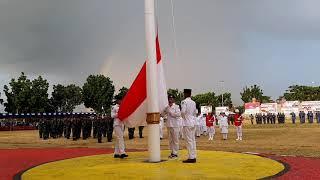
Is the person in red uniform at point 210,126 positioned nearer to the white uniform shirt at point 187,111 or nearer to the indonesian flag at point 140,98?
the indonesian flag at point 140,98

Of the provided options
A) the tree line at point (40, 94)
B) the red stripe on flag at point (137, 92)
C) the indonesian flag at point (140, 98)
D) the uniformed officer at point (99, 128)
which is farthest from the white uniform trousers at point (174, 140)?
the tree line at point (40, 94)

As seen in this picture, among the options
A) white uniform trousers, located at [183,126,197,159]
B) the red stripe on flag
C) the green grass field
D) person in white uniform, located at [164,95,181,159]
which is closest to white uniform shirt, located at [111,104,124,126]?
the red stripe on flag

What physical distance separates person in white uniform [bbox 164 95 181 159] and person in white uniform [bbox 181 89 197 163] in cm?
74

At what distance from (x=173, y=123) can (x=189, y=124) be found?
110 centimetres

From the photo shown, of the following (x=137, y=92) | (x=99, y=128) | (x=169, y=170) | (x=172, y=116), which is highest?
(x=137, y=92)

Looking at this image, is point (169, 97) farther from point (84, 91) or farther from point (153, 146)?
point (84, 91)

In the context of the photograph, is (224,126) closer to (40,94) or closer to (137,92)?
(137,92)

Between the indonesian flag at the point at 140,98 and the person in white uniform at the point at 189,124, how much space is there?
0.95 m

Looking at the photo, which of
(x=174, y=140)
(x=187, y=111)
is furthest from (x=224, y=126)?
(x=187, y=111)

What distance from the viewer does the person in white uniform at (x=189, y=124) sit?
11586mm

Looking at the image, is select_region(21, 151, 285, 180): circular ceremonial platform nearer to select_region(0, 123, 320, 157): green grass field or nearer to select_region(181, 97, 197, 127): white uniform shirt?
select_region(181, 97, 197, 127): white uniform shirt

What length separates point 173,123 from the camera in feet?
42.0

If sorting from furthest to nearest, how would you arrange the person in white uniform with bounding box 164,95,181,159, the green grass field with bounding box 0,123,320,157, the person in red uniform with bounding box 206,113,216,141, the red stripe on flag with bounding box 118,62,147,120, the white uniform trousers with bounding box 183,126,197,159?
the person in red uniform with bounding box 206,113,216,141, the green grass field with bounding box 0,123,320,157, the person in white uniform with bounding box 164,95,181,159, the red stripe on flag with bounding box 118,62,147,120, the white uniform trousers with bounding box 183,126,197,159

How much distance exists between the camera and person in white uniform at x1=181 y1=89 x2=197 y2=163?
456 inches
